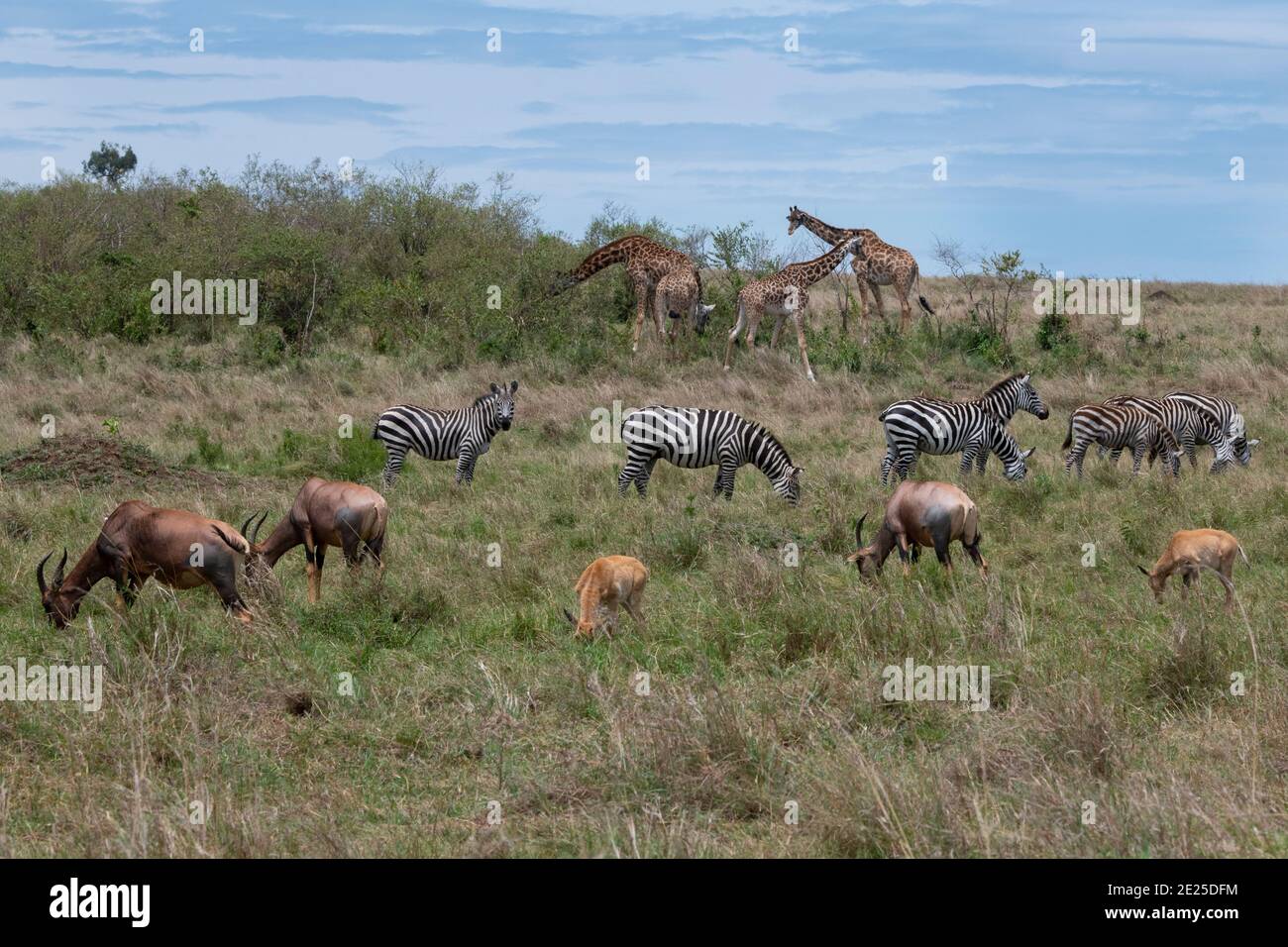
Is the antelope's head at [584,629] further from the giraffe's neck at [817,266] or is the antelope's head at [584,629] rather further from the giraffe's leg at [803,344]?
the giraffe's neck at [817,266]

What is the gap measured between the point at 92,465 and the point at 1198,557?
10339mm

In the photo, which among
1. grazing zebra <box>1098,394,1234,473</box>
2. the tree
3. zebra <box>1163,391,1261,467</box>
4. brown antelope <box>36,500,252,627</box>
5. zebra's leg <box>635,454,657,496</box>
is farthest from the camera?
the tree

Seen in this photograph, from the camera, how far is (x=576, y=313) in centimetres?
2577

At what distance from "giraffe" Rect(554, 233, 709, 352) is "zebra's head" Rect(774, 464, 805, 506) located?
10880mm

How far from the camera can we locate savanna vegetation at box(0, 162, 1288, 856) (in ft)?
17.1

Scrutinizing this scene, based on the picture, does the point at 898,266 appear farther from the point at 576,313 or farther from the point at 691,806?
the point at 691,806

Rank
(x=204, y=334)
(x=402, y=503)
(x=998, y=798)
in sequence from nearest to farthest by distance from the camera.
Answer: (x=998, y=798) → (x=402, y=503) → (x=204, y=334)

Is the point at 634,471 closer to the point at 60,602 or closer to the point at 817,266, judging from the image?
the point at 60,602

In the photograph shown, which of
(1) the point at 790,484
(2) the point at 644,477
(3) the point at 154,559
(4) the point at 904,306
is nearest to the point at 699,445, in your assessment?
(2) the point at 644,477

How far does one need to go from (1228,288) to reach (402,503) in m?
36.8

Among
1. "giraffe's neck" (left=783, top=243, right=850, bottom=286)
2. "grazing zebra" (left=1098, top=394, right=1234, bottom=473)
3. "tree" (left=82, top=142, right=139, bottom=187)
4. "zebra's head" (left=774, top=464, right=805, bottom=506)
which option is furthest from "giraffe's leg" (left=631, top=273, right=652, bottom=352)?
"tree" (left=82, top=142, right=139, bottom=187)

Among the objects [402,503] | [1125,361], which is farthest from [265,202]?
[402,503]

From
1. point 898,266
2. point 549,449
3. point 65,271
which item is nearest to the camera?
point 549,449

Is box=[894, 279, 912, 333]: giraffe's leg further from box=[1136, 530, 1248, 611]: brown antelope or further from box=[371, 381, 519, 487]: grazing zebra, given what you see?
box=[1136, 530, 1248, 611]: brown antelope
